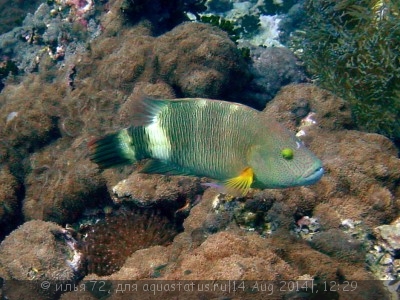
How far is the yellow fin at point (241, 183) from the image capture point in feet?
8.31

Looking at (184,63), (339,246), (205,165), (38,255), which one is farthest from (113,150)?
(184,63)

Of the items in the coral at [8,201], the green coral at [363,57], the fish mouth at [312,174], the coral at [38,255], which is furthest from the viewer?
the coral at [8,201]

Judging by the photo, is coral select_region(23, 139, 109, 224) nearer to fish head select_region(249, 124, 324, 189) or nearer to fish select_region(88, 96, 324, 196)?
fish select_region(88, 96, 324, 196)

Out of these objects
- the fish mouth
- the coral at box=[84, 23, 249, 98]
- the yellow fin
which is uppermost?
the fish mouth

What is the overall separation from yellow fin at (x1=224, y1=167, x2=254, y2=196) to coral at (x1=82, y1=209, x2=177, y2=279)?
2.77 meters

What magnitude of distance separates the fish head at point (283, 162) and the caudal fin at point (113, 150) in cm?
96

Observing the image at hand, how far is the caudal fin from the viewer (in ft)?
9.04

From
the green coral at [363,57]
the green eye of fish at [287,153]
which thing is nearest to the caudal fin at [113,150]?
the green eye of fish at [287,153]

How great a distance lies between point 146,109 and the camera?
279cm

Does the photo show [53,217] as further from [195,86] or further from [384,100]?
[384,100]

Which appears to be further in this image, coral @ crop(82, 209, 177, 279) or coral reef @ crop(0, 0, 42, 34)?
coral reef @ crop(0, 0, 42, 34)

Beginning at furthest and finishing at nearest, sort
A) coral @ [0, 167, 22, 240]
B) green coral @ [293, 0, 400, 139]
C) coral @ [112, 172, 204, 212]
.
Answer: coral @ [0, 167, 22, 240], green coral @ [293, 0, 400, 139], coral @ [112, 172, 204, 212]

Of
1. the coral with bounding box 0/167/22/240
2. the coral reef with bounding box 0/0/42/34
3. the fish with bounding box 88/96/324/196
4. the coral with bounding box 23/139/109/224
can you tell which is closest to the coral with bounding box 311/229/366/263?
the fish with bounding box 88/96/324/196

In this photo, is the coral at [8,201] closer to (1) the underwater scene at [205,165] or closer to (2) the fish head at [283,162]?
(1) the underwater scene at [205,165]
